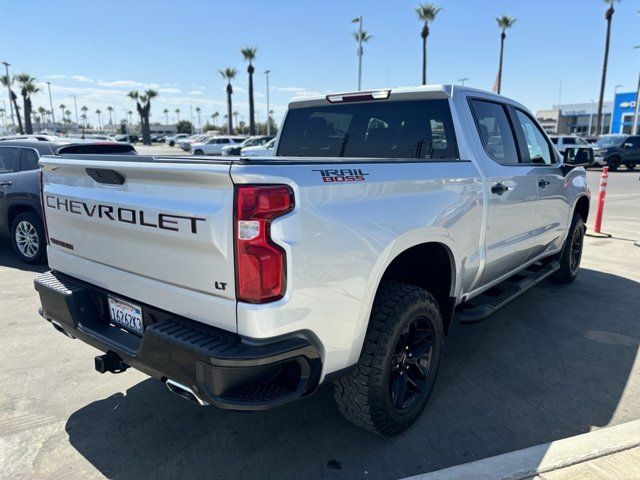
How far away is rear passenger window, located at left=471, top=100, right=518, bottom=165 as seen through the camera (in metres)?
3.69

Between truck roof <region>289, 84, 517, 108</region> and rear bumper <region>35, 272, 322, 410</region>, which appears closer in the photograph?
rear bumper <region>35, 272, 322, 410</region>

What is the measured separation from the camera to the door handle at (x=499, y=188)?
3491mm

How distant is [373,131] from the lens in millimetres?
3869

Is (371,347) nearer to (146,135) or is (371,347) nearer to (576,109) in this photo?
(146,135)

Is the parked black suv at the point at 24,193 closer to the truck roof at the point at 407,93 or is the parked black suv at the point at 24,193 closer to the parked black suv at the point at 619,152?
the truck roof at the point at 407,93

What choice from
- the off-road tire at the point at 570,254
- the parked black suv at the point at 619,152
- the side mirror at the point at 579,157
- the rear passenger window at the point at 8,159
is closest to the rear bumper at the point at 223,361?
the side mirror at the point at 579,157

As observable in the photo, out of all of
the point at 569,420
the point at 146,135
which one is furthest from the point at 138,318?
the point at 146,135

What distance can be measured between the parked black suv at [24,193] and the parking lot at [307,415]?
2396 millimetres

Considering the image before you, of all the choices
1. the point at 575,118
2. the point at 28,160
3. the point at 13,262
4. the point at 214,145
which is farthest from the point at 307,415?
the point at 575,118

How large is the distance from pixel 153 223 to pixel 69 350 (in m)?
2.39

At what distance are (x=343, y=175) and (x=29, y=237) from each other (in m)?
5.95

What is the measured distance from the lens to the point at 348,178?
231 cm

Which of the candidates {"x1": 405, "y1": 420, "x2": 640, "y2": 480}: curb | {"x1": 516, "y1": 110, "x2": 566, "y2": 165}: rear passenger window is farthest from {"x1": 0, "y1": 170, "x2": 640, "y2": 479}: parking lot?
{"x1": 516, "y1": 110, "x2": 566, "y2": 165}: rear passenger window

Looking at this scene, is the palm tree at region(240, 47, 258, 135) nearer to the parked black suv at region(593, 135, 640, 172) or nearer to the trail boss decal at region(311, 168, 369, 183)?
the parked black suv at region(593, 135, 640, 172)
